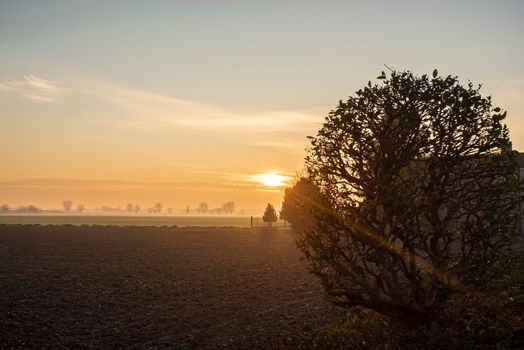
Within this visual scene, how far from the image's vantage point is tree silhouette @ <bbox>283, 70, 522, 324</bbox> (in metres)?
10.3

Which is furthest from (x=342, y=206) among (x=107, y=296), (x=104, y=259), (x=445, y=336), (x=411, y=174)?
(x=104, y=259)

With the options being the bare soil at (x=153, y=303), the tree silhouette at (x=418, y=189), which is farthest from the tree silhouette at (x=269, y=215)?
the tree silhouette at (x=418, y=189)

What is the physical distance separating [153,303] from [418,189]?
12232 millimetres

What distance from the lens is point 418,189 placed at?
10492 mm

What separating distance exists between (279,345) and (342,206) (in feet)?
13.2

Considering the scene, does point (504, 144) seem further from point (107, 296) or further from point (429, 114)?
point (107, 296)

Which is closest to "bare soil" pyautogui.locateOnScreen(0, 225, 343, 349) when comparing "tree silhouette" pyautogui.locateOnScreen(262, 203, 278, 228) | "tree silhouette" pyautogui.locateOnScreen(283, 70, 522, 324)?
"tree silhouette" pyautogui.locateOnScreen(283, 70, 522, 324)

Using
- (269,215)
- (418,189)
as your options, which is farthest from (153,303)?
(269,215)

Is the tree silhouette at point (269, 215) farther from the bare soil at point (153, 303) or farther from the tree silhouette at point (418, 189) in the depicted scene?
the tree silhouette at point (418, 189)

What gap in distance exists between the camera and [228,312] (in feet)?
53.9

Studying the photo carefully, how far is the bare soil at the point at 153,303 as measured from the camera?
43.4ft

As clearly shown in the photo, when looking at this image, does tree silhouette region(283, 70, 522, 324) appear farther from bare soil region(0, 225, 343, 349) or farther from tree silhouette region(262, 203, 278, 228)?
tree silhouette region(262, 203, 278, 228)

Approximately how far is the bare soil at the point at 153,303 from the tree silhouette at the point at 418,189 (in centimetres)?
399

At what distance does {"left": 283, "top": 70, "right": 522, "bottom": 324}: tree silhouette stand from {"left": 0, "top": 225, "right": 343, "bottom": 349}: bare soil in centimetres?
399
